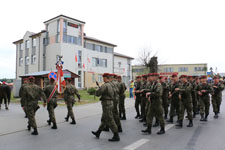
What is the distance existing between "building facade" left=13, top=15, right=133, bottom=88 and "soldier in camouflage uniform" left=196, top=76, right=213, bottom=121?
20800mm

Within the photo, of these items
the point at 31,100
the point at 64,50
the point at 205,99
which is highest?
the point at 64,50

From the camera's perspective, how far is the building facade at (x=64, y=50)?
1280 inches

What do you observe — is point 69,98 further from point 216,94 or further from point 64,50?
point 64,50

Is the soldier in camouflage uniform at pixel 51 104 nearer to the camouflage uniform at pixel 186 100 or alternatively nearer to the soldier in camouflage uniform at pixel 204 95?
the camouflage uniform at pixel 186 100

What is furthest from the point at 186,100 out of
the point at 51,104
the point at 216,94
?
the point at 51,104

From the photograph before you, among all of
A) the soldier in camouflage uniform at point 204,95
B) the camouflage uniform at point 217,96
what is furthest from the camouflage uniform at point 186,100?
the camouflage uniform at point 217,96

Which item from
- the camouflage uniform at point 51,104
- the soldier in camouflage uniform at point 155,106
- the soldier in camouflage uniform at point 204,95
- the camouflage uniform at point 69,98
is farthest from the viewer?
the soldier in camouflage uniform at point 204,95

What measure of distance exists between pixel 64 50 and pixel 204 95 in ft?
88.7

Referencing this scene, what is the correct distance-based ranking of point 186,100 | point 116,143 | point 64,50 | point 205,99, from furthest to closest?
1. point 64,50
2. point 205,99
3. point 186,100
4. point 116,143

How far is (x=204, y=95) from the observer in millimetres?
8836

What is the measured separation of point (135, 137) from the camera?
5.85 metres

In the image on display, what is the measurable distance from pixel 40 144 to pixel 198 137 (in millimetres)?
4624

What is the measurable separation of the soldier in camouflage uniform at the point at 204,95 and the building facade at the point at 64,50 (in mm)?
20800

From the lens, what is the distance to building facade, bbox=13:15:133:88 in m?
32.5
